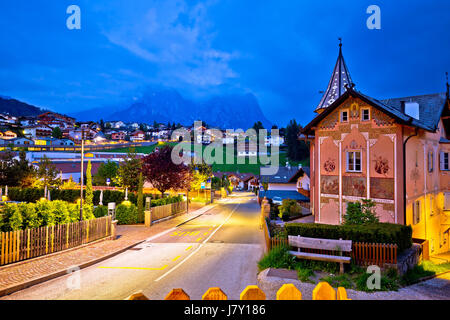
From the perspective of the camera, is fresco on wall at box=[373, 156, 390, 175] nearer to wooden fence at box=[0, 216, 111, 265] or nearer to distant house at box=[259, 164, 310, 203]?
wooden fence at box=[0, 216, 111, 265]

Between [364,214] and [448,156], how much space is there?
1366cm

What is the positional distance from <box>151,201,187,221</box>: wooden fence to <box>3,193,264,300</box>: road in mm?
7240

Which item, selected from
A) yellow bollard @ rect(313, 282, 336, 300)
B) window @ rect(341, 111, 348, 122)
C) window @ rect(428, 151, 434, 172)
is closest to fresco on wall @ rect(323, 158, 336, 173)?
window @ rect(341, 111, 348, 122)

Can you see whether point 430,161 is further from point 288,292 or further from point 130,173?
point 130,173

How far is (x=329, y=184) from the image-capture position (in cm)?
2016

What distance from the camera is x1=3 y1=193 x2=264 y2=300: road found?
30.1 feet

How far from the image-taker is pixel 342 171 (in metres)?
19.5

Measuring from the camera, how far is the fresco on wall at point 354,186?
60.7 feet

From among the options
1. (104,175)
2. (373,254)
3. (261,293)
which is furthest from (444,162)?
(104,175)

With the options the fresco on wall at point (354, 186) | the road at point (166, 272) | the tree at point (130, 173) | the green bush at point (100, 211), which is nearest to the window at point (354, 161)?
the fresco on wall at point (354, 186)
